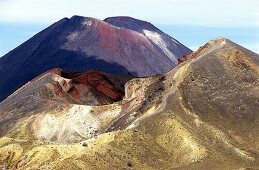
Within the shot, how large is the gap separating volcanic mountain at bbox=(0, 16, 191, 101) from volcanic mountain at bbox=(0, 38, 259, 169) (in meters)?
57.7

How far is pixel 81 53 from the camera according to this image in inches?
6053

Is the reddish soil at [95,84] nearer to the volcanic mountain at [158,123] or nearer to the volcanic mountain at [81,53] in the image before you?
the volcanic mountain at [158,123]

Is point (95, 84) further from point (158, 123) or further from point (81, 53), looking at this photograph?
point (81, 53)

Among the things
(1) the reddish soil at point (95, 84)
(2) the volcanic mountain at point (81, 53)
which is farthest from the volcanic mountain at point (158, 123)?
(2) the volcanic mountain at point (81, 53)

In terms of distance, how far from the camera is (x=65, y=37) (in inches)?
6521

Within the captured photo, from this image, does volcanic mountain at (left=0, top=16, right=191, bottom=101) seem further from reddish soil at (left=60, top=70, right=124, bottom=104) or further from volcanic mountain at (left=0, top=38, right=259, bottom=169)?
volcanic mountain at (left=0, top=38, right=259, bottom=169)

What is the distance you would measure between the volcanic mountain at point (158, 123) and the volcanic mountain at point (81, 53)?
57.7 meters

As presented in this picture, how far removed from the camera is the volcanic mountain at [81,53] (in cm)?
14625

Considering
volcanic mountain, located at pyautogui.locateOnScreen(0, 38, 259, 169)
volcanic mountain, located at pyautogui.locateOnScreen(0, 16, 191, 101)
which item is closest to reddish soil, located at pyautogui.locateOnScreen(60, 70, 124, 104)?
volcanic mountain, located at pyautogui.locateOnScreen(0, 38, 259, 169)

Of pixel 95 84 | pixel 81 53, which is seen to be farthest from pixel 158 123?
pixel 81 53

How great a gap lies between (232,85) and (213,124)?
10.5 meters

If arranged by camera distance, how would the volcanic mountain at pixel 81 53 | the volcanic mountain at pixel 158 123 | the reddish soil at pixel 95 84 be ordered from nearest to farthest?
1. the volcanic mountain at pixel 158 123
2. the reddish soil at pixel 95 84
3. the volcanic mountain at pixel 81 53

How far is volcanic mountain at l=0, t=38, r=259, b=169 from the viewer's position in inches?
1619

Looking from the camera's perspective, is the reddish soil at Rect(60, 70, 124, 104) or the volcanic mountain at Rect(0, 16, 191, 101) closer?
the reddish soil at Rect(60, 70, 124, 104)
